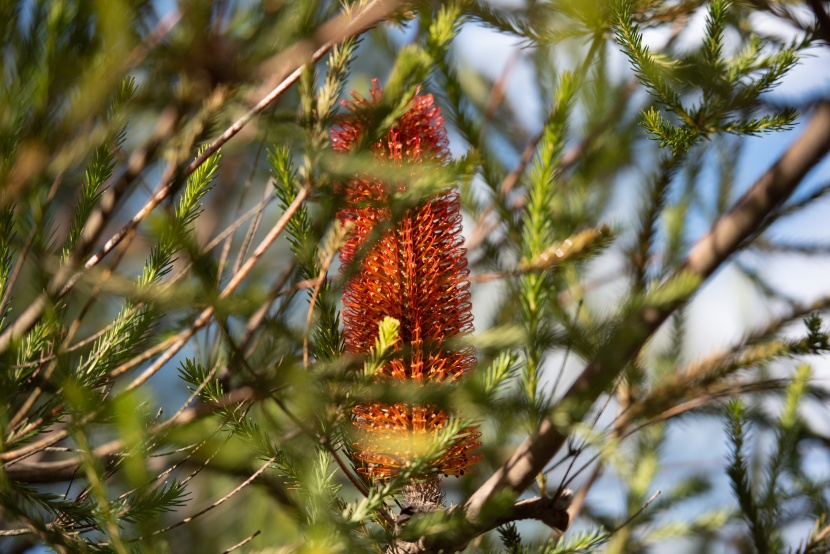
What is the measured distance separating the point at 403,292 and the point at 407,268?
0.05ft

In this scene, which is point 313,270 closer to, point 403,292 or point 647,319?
point 403,292

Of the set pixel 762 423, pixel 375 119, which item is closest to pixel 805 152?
pixel 375 119

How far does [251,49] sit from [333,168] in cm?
8

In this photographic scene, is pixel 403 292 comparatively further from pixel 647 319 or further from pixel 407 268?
pixel 647 319

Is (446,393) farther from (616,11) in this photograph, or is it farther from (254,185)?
(254,185)

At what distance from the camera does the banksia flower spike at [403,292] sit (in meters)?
0.45

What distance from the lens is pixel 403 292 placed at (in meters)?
0.45

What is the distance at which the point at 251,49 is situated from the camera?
1.36ft

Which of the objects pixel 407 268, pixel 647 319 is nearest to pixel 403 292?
pixel 407 268

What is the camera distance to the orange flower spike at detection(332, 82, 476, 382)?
1.47 feet

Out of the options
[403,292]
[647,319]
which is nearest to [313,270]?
[403,292]

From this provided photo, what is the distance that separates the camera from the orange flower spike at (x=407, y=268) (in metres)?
0.45

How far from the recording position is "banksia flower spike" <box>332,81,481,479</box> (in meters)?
0.45

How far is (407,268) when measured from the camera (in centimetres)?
45
